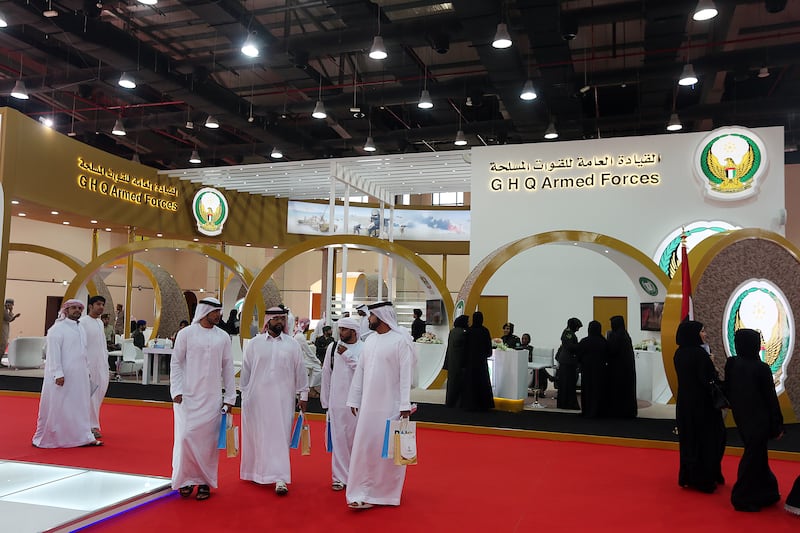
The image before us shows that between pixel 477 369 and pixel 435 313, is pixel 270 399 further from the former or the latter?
pixel 435 313

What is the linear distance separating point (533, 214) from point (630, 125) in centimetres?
451

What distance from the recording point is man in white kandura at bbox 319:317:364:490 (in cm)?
499

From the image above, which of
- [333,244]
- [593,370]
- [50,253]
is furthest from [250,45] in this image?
[50,253]

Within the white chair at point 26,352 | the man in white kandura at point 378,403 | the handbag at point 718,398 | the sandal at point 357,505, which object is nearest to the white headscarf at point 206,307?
the man in white kandura at point 378,403

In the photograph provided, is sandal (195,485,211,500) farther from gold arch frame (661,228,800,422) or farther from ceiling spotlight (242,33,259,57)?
ceiling spotlight (242,33,259,57)

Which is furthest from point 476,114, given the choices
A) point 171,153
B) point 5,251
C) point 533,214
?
point 5,251

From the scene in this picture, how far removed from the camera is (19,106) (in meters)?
16.0

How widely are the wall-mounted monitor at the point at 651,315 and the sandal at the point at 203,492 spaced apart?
7886mm

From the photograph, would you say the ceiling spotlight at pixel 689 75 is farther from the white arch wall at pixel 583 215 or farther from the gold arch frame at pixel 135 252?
the gold arch frame at pixel 135 252

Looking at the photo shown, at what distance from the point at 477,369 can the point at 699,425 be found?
13.0ft

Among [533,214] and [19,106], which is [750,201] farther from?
[19,106]

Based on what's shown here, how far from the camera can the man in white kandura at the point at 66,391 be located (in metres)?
6.32

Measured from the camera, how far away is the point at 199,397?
471 cm

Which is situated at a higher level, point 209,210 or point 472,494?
point 209,210
